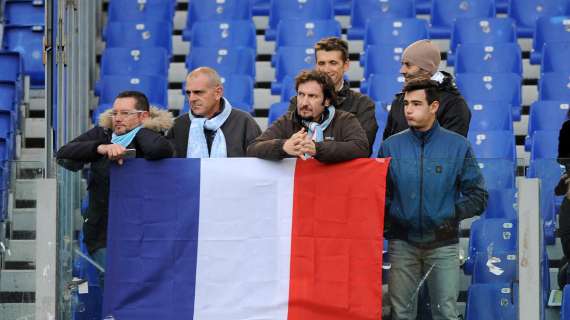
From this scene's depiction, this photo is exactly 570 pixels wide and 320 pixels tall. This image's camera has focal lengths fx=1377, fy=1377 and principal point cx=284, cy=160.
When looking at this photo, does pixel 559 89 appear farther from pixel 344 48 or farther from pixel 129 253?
pixel 129 253

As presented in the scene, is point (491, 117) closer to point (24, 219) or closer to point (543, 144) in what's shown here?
point (543, 144)

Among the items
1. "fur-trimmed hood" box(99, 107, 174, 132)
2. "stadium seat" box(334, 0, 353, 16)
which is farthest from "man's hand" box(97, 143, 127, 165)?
"stadium seat" box(334, 0, 353, 16)

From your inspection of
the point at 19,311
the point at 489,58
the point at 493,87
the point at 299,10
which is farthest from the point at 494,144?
the point at 19,311

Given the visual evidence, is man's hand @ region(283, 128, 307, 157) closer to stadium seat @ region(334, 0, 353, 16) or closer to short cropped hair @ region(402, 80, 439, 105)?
short cropped hair @ region(402, 80, 439, 105)

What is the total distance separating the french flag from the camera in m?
8.08

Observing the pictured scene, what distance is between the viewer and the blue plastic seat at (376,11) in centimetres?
1385

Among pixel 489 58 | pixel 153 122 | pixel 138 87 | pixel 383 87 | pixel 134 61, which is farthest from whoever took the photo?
pixel 134 61

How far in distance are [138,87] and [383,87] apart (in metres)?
2.23

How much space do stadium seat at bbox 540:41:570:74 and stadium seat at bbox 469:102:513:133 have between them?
3.00 feet

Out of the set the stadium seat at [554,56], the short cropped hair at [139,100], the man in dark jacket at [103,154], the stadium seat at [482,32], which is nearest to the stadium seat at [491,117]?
the stadium seat at [554,56]

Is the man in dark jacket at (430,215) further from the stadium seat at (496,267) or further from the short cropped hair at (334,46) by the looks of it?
the short cropped hair at (334,46)

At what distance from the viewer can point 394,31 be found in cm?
1327

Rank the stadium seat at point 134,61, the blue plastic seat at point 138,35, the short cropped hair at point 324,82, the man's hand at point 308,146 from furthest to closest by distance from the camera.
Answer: the blue plastic seat at point 138,35
the stadium seat at point 134,61
the short cropped hair at point 324,82
the man's hand at point 308,146

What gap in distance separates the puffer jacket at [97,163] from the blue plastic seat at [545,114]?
459 cm
